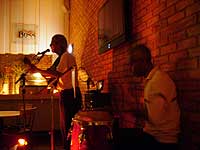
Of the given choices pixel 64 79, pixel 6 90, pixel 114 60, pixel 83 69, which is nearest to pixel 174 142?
pixel 64 79

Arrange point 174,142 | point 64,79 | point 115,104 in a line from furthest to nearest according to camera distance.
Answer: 1. point 115,104
2. point 64,79
3. point 174,142

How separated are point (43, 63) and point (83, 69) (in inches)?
104

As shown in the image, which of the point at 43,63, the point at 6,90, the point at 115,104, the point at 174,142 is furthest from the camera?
the point at 43,63

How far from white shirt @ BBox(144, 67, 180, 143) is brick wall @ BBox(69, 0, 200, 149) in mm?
174

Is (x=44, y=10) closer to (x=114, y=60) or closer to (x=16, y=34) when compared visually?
(x=16, y=34)

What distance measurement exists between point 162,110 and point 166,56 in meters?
0.71

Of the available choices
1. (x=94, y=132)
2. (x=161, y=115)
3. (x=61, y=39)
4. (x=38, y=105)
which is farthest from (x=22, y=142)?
(x=38, y=105)

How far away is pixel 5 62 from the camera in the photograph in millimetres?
8375

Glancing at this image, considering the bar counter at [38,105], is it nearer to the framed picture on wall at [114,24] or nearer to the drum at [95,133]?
the framed picture on wall at [114,24]

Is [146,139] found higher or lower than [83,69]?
lower

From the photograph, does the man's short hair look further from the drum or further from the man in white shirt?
the man in white shirt

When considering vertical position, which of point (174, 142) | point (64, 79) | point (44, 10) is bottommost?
point (174, 142)

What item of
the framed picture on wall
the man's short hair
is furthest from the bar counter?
the man's short hair

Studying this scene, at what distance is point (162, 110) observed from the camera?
2.09 metres
